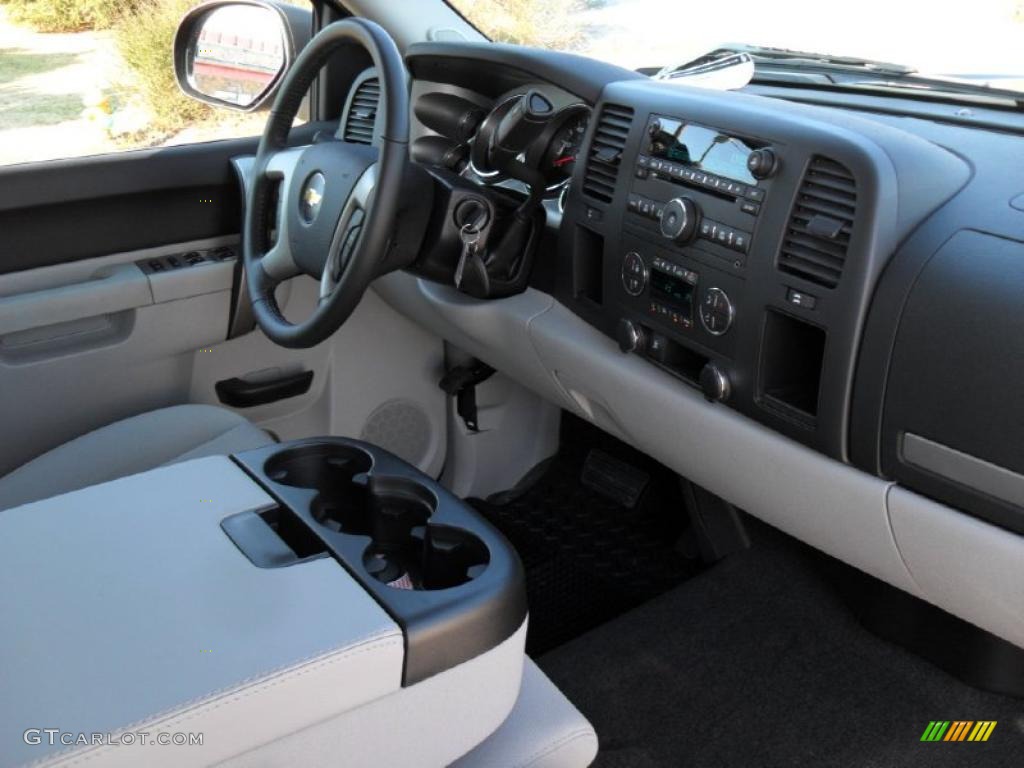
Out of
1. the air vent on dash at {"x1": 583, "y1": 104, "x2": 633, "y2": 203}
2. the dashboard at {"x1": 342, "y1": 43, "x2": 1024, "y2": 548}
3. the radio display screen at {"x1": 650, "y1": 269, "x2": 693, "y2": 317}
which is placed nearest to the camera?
the dashboard at {"x1": 342, "y1": 43, "x2": 1024, "y2": 548}

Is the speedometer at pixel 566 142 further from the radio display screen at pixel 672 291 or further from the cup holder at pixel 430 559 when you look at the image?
the cup holder at pixel 430 559

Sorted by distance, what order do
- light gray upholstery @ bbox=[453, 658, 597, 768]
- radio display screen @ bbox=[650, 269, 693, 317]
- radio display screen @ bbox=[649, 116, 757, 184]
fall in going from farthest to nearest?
1. radio display screen @ bbox=[650, 269, 693, 317]
2. radio display screen @ bbox=[649, 116, 757, 184]
3. light gray upholstery @ bbox=[453, 658, 597, 768]

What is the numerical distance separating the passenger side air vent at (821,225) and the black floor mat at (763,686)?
0.98 meters

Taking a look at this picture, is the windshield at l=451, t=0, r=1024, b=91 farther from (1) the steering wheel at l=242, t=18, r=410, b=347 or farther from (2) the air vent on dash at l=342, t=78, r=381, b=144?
(1) the steering wheel at l=242, t=18, r=410, b=347

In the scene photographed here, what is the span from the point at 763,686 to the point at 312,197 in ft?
4.20

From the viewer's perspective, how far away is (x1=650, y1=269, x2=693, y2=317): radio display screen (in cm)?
166

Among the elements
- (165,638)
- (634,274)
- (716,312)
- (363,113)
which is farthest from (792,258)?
(363,113)

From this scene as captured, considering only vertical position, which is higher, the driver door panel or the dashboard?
the dashboard

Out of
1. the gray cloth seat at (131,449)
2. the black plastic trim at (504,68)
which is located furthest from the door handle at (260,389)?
the black plastic trim at (504,68)

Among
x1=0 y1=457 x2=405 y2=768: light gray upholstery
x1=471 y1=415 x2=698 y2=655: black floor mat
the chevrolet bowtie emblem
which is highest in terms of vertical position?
the chevrolet bowtie emblem

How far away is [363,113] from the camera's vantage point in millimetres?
2307

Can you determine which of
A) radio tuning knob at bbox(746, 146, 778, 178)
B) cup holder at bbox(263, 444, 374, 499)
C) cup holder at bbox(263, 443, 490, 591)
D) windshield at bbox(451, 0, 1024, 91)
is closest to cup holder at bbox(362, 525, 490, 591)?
cup holder at bbox(263, 443, 490, 591)

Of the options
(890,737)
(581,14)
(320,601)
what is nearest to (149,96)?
(581,14)

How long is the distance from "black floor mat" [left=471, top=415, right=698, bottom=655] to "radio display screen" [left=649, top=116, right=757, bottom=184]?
3.41 feet
